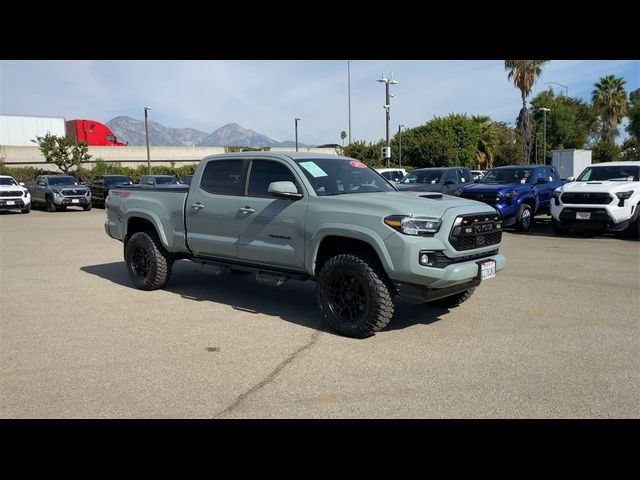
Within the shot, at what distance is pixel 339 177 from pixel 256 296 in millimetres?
2136

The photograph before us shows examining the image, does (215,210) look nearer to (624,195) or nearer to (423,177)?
(624,195)

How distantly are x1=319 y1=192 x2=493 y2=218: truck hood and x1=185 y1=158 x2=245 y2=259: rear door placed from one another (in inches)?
54.8

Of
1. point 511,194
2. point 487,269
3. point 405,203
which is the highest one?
point 405,203

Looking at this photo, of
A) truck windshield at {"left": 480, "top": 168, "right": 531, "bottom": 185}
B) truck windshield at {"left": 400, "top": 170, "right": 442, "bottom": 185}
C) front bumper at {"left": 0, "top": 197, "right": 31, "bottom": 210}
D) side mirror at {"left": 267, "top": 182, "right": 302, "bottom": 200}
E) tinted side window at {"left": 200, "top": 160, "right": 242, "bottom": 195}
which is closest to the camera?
side mirror at {"left": 267, "top": 182, "right": 302, "bottom": 200}

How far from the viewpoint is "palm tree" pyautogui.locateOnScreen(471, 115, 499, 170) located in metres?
50.8

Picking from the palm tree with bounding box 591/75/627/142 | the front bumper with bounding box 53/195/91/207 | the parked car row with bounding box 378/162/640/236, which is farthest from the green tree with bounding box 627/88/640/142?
the front bumper with bounding box 53/195/91/207

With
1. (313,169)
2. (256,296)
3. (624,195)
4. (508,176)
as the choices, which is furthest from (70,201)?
(624,195)

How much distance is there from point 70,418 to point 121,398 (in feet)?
1.31

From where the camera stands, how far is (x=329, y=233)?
18.2 feet

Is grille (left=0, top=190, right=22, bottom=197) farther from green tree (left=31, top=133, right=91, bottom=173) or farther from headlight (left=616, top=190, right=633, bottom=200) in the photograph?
headlight (left=616, top=190, right=633, bottom=200)

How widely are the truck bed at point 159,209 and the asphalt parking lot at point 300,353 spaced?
2.63ft

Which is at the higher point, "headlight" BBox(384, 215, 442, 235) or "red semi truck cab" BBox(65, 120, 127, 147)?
"red semi truck cab" BBox(65, 120, 127, 147)

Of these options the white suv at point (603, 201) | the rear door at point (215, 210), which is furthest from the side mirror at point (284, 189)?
the white suv at point (603, 201)
